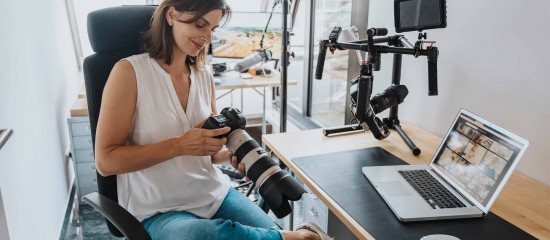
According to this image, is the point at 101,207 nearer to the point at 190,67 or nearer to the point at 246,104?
the point at 190,67

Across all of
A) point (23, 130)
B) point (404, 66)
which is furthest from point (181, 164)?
point (404, 66)

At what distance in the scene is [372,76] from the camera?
1.26 m

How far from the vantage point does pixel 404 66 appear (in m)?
1.71

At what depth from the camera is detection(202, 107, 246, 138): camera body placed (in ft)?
3.62

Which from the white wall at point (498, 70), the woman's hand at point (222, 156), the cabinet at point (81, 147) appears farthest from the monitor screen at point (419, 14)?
the cabinet at point (81, 147)

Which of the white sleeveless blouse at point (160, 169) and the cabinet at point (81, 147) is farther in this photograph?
the cabinet at point (81, 147)

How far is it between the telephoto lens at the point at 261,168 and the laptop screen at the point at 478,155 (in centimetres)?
45

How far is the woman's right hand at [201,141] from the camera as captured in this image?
109 cm

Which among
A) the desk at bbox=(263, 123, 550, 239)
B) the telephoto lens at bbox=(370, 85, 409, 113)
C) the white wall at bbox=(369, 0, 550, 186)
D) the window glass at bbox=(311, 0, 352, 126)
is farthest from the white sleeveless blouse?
the window glass at bbox=(311, 0, 352, 126)

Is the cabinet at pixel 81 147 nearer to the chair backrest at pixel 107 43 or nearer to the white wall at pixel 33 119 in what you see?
the white wall at pixel 33 119

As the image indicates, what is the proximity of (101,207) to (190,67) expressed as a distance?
1.82 ft

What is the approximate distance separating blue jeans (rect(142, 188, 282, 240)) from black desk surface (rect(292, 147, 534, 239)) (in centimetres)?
21

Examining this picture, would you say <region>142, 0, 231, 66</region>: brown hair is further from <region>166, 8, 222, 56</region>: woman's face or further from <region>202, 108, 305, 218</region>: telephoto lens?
<region>202, 108, 305, 218</region>: telephoto lens

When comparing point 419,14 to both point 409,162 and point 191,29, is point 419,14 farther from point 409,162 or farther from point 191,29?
point 191,29
